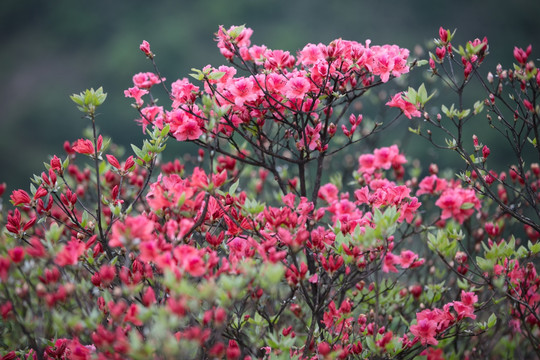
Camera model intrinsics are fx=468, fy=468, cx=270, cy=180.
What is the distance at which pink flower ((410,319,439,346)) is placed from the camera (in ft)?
4.75

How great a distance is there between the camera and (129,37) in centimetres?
1220

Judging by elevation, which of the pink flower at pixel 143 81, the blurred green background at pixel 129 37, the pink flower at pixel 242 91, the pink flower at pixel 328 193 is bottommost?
the pink flower at pixel 328 193

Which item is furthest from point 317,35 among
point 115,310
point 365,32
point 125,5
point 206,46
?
point 115,310

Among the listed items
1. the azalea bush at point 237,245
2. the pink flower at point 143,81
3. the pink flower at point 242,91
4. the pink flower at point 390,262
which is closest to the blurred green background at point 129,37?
the pink flower at point 143,81

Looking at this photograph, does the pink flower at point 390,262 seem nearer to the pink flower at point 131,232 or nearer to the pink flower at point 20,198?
the pink flower at point 131,232

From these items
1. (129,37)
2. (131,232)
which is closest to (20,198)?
(131,232)

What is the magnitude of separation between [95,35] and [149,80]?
12209mm

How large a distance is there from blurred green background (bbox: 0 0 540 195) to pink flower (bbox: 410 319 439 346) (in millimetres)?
8346

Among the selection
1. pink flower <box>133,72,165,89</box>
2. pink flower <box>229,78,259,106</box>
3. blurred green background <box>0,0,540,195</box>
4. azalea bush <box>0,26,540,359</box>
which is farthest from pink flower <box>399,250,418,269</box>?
blurred green background <box>0,0,540,195</box>

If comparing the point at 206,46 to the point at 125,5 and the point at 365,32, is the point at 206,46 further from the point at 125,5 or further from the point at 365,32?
the point at 365,32

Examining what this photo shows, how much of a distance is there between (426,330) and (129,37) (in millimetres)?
12256

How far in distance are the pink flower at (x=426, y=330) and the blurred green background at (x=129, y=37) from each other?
8.35 meters

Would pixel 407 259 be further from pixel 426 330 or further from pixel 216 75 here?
pixel 216 75

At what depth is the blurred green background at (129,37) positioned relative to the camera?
10.4m
